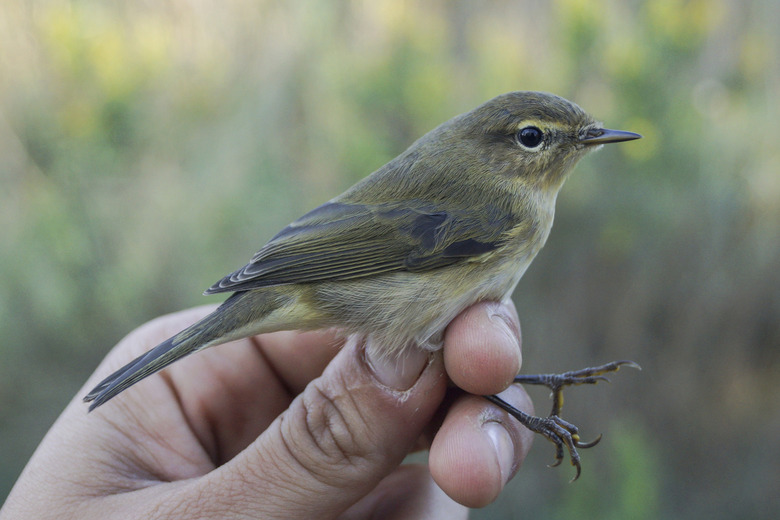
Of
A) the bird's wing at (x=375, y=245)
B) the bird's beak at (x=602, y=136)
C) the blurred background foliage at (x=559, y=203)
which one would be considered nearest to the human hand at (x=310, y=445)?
the bird's wing at (x=375, y=245)

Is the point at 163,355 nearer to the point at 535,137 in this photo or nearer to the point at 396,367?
the point at 396,367

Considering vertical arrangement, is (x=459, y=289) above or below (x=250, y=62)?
below

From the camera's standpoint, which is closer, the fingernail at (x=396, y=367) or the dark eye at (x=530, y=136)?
the fingernail at (x=396, y=367)

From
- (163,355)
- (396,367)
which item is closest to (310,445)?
(396,367)

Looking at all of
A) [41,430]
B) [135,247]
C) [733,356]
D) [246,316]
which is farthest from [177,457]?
[733,356]

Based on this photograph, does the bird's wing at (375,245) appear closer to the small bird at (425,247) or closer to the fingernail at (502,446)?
the small bird at (425,247)

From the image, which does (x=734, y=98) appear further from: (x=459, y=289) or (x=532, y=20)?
(x=459, y=289)
